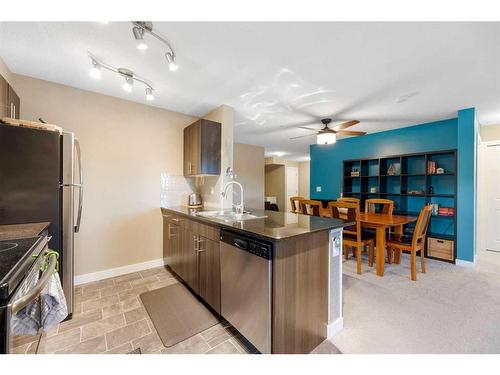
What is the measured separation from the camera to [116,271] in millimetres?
2799

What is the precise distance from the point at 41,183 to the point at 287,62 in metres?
2.46

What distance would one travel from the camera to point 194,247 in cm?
218

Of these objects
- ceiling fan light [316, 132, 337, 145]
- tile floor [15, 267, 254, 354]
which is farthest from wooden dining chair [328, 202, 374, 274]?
tile floor [15, 267, 254, 354]

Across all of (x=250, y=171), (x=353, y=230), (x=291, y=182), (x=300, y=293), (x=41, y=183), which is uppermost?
(x=250, y=171)

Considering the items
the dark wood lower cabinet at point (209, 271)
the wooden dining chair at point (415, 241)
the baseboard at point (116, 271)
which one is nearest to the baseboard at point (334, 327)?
the dark wood lower cabinet at point (209, 271)

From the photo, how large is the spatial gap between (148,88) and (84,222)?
1.87 m

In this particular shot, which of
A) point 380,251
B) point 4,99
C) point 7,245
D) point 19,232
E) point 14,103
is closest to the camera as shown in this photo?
point 7,245

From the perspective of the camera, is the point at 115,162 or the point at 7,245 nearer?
the point at 7,245

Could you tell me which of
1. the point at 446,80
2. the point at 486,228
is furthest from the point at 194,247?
the point at 486,228

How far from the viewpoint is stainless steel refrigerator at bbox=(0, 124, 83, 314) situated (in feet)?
5.32

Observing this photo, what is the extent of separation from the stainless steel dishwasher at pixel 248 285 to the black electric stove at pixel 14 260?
3.58 ft

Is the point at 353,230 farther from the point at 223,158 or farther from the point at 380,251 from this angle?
the point at 223,158

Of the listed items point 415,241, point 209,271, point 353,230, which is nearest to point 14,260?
point 209,271
